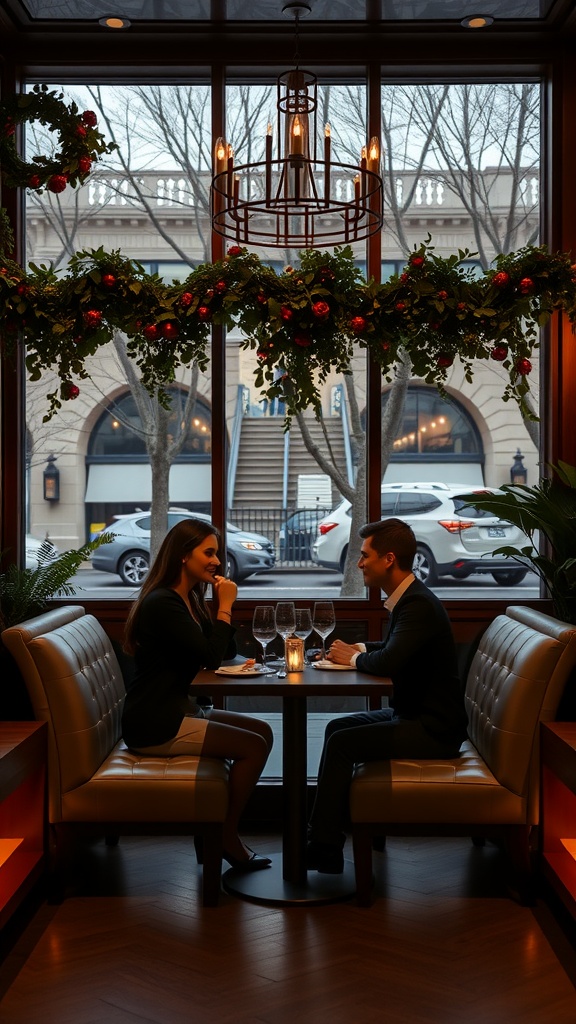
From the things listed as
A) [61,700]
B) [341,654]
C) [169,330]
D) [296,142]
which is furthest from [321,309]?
[61,700]

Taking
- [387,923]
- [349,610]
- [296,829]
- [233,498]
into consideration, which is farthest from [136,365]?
[387,923]

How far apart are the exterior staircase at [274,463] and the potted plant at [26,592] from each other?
0.71 m

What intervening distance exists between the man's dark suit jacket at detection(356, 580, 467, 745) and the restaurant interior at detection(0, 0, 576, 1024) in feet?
0.63

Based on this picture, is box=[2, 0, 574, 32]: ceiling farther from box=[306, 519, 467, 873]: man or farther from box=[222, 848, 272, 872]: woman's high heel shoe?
box=[222, 848, 272, 872]: woman's high heel shoe

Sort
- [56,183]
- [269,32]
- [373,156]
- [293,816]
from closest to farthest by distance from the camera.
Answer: [373,156], [293,816], [56,183], [269,32]

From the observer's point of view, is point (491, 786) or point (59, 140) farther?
point (59, 140)

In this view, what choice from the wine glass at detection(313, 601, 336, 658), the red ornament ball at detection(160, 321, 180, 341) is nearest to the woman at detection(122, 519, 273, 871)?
the wine glass at detection(313, 601, 336, 658)

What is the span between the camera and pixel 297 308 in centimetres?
427

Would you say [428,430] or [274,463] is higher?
[428,430]

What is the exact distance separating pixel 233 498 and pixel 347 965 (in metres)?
2.35

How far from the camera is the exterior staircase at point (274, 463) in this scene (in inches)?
197

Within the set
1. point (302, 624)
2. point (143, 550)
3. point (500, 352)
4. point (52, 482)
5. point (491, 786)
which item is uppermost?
point (500, 352)

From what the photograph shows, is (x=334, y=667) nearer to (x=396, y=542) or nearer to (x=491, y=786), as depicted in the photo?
(x=396, y=542)

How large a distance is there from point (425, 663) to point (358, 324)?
1440mm
